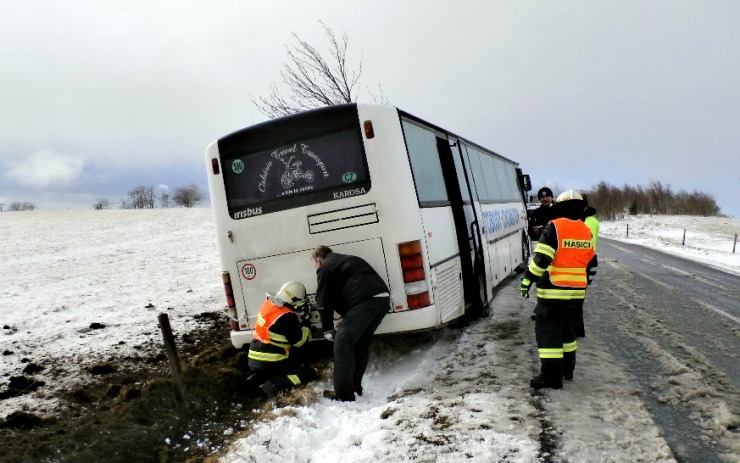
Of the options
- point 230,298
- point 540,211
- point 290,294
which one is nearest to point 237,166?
point 230,298

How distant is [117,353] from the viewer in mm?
7809

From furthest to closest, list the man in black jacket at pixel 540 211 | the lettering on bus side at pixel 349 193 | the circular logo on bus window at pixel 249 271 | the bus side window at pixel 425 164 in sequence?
the man in black jacket at pixel 540 211
the circular logo on bus window at pixel 249 271
the bus side window at pixel 425 164
the lettering on bus side at pixel 349 193

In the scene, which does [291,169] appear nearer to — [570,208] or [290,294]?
[290,294]

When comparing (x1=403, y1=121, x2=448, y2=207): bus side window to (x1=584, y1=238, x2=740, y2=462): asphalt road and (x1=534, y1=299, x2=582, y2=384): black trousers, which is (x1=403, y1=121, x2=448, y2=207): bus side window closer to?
(x1=534, y1=299, x2=582, y2=384): black trousers

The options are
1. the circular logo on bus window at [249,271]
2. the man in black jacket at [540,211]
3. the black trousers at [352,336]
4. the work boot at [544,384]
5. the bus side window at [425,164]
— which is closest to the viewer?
the work boot at [544,384]

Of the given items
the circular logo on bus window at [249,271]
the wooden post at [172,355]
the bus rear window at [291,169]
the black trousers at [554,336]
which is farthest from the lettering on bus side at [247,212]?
the black trousers at [554,336]

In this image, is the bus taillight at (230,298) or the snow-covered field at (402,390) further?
the bus taillight at (230,298)

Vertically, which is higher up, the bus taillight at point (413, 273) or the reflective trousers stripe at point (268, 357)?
the bus taillight at point (413, 273)

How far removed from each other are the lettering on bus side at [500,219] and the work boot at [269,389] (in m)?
4.76

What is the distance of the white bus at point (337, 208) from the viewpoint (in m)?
5.51

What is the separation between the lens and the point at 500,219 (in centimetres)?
1021

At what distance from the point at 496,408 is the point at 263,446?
2094mm

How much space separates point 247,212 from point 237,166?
619 mm

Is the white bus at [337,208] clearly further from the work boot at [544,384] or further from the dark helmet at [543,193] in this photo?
the dark helmet at [543,193]
